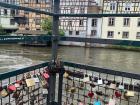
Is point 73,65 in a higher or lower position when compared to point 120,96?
higher

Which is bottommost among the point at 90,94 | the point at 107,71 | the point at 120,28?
the point at 90,94

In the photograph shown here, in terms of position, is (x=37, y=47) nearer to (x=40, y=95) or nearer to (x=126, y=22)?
(x=126, y=22)

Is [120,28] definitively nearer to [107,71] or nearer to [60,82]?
[60,82]

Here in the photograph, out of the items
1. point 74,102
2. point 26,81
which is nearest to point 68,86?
point 74,102

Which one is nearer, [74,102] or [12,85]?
[12,85]

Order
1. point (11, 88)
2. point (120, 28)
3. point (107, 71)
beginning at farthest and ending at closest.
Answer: point (120, 28) → point (107, 71) → point (11, 88)

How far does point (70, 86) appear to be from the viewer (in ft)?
5.32

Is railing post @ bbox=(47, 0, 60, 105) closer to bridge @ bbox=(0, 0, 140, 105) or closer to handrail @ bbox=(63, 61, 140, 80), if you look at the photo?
bridge @ bbox=(0, 0, 140, 105)

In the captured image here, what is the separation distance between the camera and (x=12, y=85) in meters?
1.32

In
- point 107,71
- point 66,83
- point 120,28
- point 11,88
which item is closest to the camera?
point 11,88

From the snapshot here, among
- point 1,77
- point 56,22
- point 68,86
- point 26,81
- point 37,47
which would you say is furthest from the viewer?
point 37,47

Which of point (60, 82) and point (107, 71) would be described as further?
point (60, 82)

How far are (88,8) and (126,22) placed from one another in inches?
627

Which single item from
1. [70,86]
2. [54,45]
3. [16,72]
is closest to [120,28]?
[70,86]
